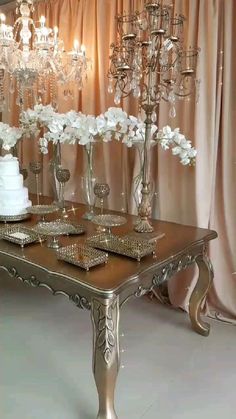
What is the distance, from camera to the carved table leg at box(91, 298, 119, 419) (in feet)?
4.49

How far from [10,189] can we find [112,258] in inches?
35.4

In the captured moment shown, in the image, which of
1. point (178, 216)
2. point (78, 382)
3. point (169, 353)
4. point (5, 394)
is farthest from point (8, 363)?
point (178, 216)

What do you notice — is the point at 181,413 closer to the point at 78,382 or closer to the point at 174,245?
the point at 78,382

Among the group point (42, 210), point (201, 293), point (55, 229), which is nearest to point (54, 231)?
point (55, 229)

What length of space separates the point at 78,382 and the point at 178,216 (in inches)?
49.4

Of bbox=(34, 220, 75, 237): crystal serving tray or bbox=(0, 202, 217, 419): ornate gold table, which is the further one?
bbox=(34, 220, 75, 237): crystal serving tray

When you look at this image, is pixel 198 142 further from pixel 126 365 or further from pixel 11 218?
pixel 126 365

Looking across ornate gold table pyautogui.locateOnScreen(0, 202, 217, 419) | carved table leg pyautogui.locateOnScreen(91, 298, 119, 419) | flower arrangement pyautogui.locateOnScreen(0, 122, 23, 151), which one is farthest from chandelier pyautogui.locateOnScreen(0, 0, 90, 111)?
carved table leg pyautogui.locateOnScreen(91, 298, 119, 419)

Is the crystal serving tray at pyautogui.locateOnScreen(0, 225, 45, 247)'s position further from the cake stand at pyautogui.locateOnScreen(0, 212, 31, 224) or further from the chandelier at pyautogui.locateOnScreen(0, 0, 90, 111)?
the chandelier at pyautogui.locateOnScreen(0, 0, 90, 111)

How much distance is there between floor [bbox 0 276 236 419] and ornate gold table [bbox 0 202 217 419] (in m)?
0.33

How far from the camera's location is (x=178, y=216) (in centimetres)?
253

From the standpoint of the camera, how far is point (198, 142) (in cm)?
229

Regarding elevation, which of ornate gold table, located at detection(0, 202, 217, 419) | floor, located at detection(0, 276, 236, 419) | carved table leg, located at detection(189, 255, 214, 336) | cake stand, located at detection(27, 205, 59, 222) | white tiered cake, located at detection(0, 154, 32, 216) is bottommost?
floor, located at detection(0, 276, 236, 419)

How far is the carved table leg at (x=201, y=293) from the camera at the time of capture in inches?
83.6
